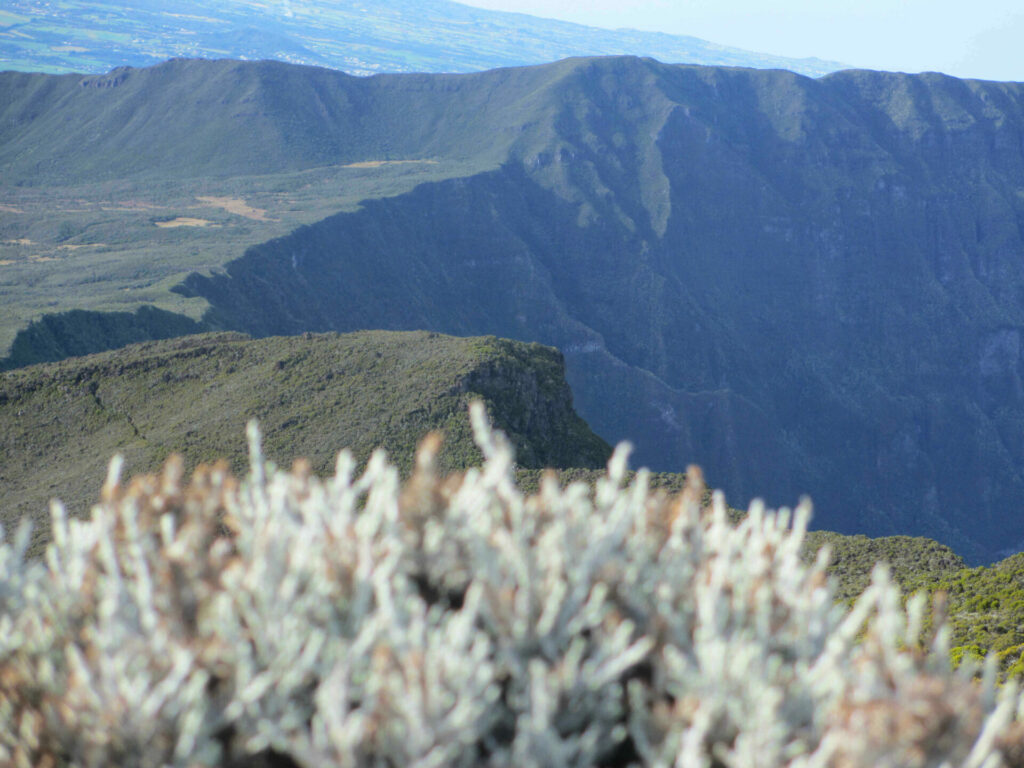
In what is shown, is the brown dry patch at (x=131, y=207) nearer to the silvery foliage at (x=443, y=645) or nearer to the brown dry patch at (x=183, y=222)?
the brown dry patch at (x=183, y=222)

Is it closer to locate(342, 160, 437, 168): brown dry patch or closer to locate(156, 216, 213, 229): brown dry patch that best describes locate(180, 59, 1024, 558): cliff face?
locate(342, 160, 437, 168): brown dry patch

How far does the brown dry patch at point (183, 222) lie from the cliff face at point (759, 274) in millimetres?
9204

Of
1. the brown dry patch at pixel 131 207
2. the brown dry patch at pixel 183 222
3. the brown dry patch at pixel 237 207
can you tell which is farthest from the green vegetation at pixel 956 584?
the brown dry patch at pixel 131 207

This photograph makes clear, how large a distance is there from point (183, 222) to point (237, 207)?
7.57 meters

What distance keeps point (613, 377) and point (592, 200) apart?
31.7 m

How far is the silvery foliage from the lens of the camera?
5695mm

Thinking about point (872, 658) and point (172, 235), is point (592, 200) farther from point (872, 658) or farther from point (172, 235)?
point (872, 658)

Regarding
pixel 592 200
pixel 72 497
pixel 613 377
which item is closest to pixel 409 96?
pixel 592 200

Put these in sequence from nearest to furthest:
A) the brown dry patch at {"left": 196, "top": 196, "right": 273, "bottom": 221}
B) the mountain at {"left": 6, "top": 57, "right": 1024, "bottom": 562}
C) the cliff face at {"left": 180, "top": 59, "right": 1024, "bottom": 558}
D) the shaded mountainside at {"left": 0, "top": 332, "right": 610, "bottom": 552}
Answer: the shaded mountainside at {"left": 0, "top": 332, "right": 610, "bottom": 552}
the brown dry patch at {"left": 196, "top": 196, "right": 273, "bottom": 221}
the mountain at {"left": 6, "top": 57, "right": 1024, "bottom": 562}
the cliff face at {"left": 180, "top": 59, "right": 1024, "bottom": 558}

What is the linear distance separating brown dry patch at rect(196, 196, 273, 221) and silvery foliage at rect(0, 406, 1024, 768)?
266 ft

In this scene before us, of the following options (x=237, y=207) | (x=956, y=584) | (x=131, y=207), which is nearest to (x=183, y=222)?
(x=237, y=207)

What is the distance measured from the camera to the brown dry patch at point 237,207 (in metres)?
85.0

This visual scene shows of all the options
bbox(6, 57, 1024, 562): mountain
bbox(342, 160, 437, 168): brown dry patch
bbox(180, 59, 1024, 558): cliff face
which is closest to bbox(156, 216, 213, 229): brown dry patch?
bbox(6, 57, 1024, 562): mountain

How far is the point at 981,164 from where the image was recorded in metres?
140
